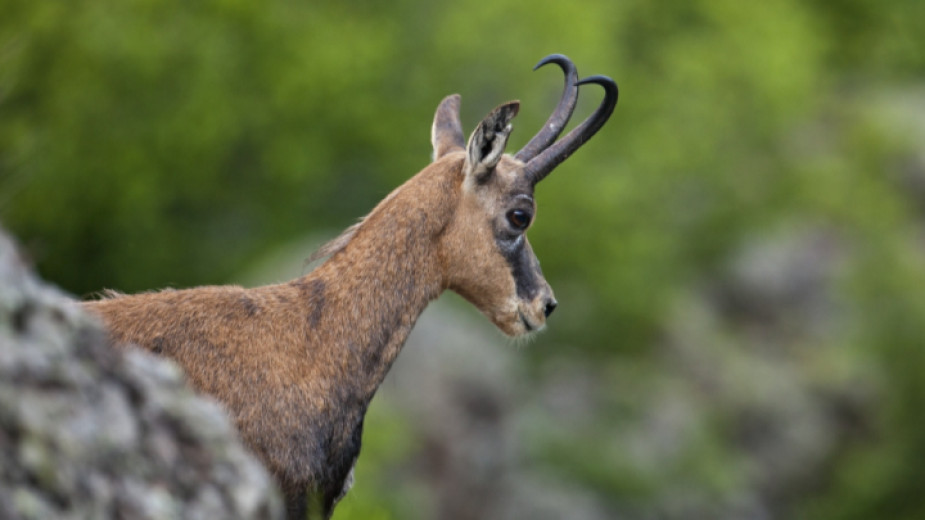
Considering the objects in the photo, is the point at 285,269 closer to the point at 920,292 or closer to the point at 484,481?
the point at 484,481

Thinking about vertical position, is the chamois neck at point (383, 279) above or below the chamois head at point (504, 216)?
below

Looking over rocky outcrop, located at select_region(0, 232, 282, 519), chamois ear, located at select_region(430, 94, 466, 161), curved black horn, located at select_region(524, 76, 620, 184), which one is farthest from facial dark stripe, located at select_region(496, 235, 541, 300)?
rocky outcrop, located at select_region(0, 232, 282, 519)

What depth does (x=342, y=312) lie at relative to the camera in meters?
9.20

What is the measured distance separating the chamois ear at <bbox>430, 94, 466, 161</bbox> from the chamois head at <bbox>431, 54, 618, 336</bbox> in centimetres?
36

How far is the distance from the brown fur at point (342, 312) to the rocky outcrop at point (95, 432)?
6.80ft

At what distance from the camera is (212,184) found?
155 feet

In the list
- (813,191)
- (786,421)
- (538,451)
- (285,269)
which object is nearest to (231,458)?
(285,269)

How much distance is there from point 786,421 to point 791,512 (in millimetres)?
3830

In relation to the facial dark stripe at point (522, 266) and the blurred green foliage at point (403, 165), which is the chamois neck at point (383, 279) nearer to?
the facial dark stripe at point (522, 266)

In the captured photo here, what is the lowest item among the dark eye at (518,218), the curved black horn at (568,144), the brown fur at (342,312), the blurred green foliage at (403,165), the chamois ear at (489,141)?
the brown fur at (342,312)

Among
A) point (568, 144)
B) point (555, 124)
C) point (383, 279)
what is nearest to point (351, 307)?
point (383, 279)

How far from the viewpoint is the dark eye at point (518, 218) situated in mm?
9875

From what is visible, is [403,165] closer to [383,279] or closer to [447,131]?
[447,131]

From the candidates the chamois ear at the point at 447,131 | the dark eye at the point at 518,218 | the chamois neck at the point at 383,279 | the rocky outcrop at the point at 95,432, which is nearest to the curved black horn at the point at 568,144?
the dark eye at the point at 518,218
